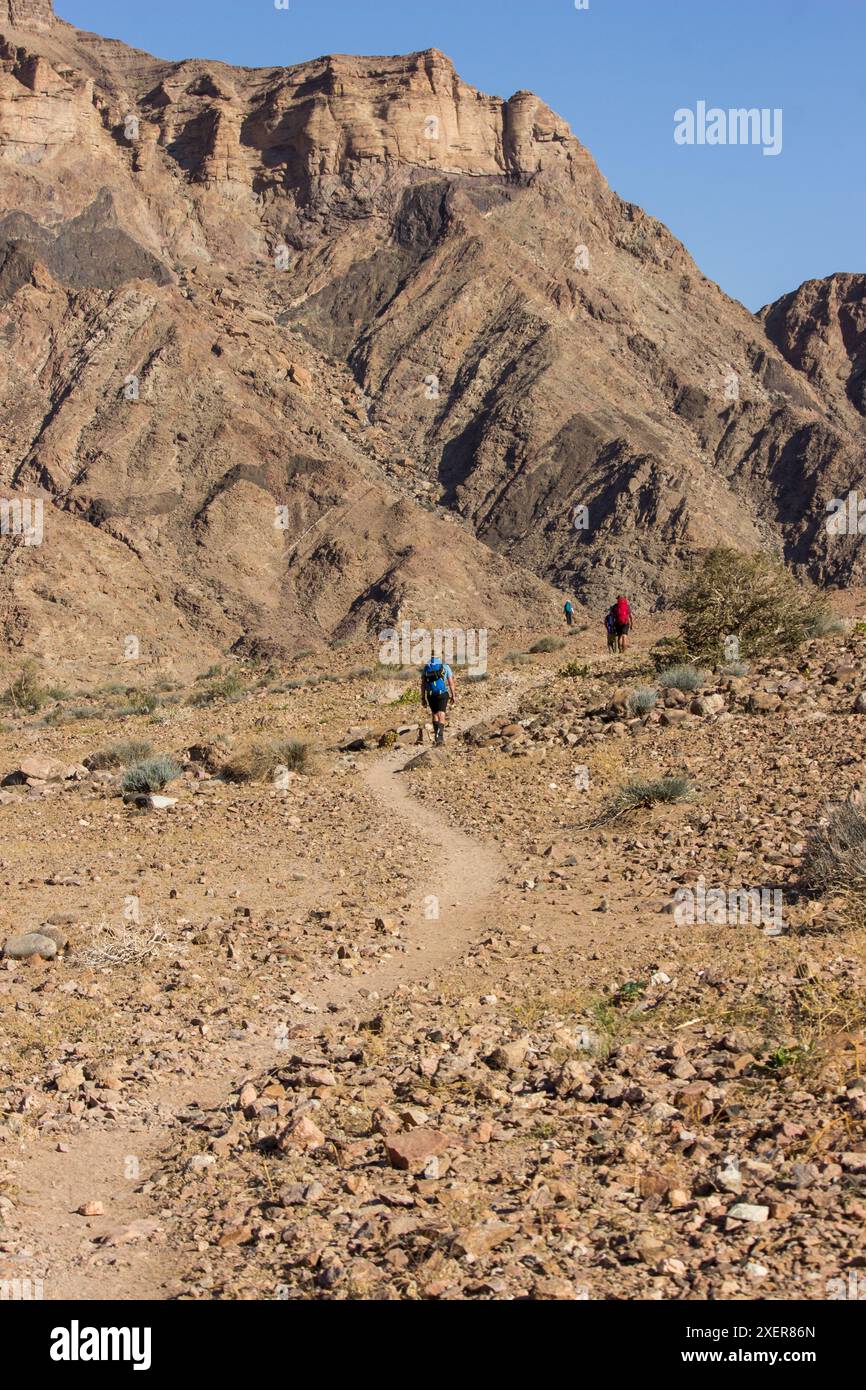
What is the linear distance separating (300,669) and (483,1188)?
24.7 m

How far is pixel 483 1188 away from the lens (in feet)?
15.6

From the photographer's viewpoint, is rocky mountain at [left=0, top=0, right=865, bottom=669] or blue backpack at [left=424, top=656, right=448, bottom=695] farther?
rocky mountain at [left=0, top=0, right=865, bottom=669]

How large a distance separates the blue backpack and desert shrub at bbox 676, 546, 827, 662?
4.15m

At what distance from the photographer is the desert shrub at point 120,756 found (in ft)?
56.1

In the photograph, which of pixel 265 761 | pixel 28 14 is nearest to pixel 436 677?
pixel 265 761

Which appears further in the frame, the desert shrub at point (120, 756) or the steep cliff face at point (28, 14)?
the steep cliff face at point (28, 14)

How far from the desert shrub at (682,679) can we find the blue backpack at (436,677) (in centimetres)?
282

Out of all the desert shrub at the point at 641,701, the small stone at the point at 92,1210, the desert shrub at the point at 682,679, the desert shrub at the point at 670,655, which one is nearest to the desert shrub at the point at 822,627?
the desert shrub at the point at 670,655

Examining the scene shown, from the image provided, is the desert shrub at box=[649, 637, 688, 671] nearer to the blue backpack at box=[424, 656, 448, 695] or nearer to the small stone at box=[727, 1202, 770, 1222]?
the blue backpack at box=[424, 656, 448, 695]

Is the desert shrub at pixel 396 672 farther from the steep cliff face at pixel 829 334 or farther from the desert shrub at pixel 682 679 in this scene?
the steep cliff face at pixel 829 334

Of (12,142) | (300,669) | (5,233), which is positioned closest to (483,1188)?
(300,669)

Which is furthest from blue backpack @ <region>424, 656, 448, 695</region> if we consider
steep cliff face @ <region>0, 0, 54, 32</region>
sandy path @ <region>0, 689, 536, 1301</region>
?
steep cliff face @ <region>0, 0, 54, 32</region>

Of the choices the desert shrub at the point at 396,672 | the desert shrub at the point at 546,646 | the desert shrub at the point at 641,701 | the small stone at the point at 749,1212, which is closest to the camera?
Answer: the small stone at the point at 749,1212

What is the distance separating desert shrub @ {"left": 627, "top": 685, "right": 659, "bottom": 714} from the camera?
14719mm
